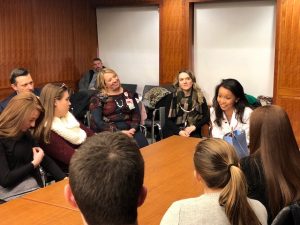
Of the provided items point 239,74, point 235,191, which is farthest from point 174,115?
point 235,191

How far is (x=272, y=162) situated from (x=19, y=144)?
1.67 m

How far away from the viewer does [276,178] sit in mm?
1961

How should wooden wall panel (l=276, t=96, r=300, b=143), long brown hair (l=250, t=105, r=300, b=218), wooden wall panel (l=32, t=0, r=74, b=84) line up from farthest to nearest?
wooden wall panel (l=32, t=0, r=74, b=84)
wooden wall panel (l=276, t=96, r=300, b=143)
long brown hair (l=250, t=105, r=300, b=218)

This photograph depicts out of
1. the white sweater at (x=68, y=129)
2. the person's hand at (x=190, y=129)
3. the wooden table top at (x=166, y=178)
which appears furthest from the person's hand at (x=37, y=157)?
the person's hand at (x=190, y=129)

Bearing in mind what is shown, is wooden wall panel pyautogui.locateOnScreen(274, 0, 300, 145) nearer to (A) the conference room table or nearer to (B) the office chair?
(B) the office chair

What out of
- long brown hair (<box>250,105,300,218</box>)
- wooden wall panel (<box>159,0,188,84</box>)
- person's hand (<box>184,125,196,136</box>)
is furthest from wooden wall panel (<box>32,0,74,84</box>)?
long brown hair (<box>250,105,300,218</box>)

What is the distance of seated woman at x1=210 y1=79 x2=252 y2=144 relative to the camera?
12.7 feet

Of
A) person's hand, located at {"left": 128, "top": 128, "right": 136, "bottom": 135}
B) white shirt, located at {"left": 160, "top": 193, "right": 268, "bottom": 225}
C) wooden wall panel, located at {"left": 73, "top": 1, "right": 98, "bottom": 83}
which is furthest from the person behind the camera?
wooden wall panel, located at {"left": 73, "top": 1, "right": 98, "bottom": 83}

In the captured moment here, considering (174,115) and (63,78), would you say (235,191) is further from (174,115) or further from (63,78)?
(63,78)

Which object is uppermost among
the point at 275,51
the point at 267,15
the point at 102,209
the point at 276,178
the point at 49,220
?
the point at 267,15

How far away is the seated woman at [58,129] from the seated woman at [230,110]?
4.36 ft

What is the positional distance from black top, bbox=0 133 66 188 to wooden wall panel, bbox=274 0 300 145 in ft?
12.8

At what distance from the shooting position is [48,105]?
10.8 ft

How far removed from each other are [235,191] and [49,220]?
3.28 feet
